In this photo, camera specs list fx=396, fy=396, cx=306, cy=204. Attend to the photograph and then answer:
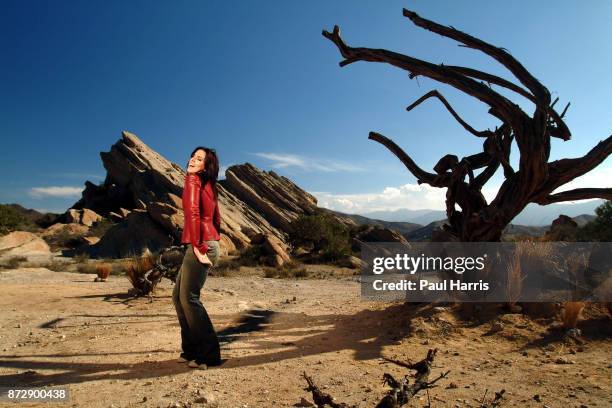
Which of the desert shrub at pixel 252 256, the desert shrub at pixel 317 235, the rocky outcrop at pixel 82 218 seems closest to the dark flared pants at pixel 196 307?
the desert shrub at pixel 252 256

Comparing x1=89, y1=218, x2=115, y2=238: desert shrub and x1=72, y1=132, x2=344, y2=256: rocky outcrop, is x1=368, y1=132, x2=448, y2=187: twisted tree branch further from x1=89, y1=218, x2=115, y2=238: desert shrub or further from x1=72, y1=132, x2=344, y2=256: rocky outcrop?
x1=89, y1=218, x2=115, y2=238: desert shrub

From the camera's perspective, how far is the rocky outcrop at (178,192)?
37.5 metres

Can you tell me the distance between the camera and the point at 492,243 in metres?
6.42

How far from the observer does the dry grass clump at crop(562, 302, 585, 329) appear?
16.9ft

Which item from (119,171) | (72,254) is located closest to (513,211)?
(72,254)

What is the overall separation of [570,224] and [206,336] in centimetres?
1124

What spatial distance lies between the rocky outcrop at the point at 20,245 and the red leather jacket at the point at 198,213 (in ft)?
70.2

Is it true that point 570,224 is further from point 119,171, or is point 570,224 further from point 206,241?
point 119,171

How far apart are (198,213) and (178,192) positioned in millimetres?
33610

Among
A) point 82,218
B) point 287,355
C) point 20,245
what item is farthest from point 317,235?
point 82,218

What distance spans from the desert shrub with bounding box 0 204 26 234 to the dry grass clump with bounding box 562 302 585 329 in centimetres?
3208

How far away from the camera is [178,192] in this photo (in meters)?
36.0

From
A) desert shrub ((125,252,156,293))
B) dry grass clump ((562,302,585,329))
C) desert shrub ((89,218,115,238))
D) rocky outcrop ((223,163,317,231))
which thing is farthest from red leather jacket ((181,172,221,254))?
rocky outcrop ((223,163,317,231))
